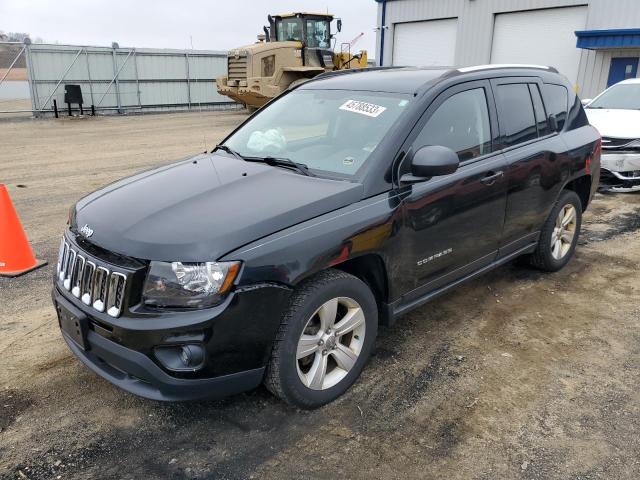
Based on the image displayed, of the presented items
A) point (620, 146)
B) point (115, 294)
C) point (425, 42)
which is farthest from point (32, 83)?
point (115, 294)

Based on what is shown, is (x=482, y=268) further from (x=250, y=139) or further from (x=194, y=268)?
(x=194, y=268)

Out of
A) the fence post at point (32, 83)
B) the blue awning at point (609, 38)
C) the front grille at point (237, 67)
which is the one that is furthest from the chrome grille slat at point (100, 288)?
the fence post at point (32, 83)

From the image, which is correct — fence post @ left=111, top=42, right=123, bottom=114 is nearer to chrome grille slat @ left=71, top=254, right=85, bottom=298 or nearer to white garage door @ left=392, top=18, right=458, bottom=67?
white garage door @ left=392, top=18, right=458, bottom=67

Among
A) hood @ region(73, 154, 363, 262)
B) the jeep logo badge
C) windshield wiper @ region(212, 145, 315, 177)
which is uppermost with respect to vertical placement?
windshield wiper @ region(212, 145, 315, 177)

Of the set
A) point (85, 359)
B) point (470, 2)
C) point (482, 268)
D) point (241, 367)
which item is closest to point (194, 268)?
point (241, 367)

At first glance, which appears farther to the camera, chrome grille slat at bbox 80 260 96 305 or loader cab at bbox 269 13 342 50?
loader cab at bbox 269 13 342 50

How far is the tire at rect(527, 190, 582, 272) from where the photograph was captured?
4660 mm

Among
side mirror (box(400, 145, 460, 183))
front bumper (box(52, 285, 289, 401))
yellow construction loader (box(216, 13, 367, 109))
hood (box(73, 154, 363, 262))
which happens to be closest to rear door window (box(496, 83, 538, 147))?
side mirror (box(400, 145, 460, 183))

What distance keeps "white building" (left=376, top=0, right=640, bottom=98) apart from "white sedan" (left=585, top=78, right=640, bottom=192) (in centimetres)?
851

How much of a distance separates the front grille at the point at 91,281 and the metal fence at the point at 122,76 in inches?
788

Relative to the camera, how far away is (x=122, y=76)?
22438 millimetres

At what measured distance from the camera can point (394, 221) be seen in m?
3.13

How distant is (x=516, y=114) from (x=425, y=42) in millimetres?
20672

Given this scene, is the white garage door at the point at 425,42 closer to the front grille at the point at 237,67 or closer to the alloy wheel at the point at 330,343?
the front grille at the point at 237,67
